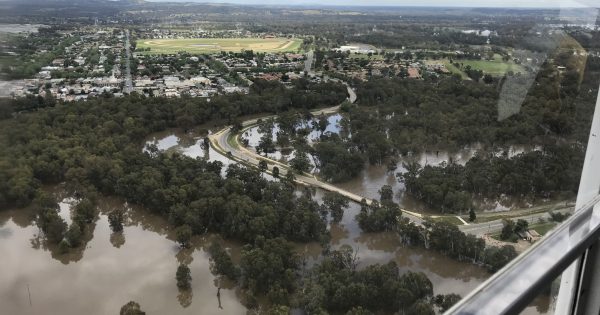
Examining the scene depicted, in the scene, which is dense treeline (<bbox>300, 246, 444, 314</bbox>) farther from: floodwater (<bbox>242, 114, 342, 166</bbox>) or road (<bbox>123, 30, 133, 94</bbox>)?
road (<bbox>123, 30, 133, 94</bbox>)

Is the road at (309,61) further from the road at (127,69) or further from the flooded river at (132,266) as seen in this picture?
the flooded river at (132,266)

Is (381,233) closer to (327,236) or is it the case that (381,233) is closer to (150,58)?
(327,236)

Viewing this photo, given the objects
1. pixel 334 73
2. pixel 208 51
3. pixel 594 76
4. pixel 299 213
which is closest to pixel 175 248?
pixel 299 213

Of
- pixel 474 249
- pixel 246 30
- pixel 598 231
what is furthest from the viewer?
pixel 246 30

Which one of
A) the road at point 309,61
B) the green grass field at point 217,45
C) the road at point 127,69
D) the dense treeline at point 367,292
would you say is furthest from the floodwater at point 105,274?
the green grass field at point 217,45

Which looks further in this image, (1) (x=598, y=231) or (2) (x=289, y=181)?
(2) (x=289, y=181)

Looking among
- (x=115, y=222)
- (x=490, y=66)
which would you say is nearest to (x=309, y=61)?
(x=490, y=66)
